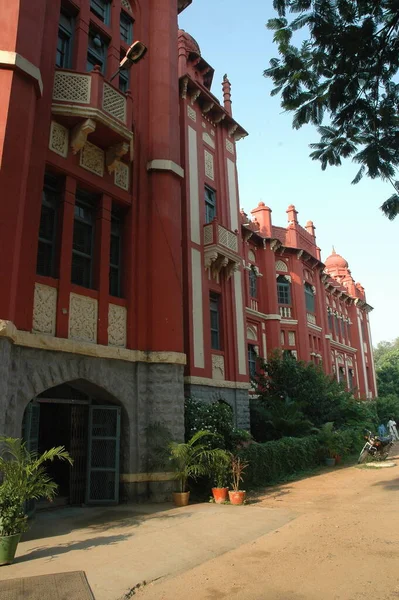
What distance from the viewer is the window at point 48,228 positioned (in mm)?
10297

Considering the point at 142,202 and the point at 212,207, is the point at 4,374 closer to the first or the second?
the point at 142,202

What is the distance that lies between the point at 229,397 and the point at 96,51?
11052 mm

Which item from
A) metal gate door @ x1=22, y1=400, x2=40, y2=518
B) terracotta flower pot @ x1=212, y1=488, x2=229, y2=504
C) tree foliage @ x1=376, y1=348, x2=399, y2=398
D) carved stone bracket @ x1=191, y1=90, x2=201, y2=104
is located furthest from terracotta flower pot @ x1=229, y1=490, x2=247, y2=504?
tree foliage @ x1=376, y1=348, x2=399, y2=398

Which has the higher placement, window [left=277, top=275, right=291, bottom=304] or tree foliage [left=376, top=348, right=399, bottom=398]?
window [left=277, top=275, right=291, bottom=304]

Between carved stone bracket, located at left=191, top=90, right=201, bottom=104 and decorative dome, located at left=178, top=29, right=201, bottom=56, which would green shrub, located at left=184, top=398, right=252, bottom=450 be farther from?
decorative dome, located at left=178, top=29, right=201, bottom=56

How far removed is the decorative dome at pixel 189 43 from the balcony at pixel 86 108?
8.34 metres

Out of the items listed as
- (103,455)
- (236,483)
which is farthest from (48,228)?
(236,483)

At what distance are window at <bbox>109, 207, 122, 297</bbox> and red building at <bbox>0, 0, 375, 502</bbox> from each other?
0.04m

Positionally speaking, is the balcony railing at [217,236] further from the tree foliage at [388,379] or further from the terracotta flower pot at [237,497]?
the tree foliage at [388,379]

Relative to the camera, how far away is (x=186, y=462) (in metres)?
10.7

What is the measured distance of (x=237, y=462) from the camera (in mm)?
11727

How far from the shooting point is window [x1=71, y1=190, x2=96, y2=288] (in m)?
11.1

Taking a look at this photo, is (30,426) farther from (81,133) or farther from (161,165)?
(161,165)

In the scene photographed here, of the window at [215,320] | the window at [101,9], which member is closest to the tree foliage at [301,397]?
the window at [215,320]
